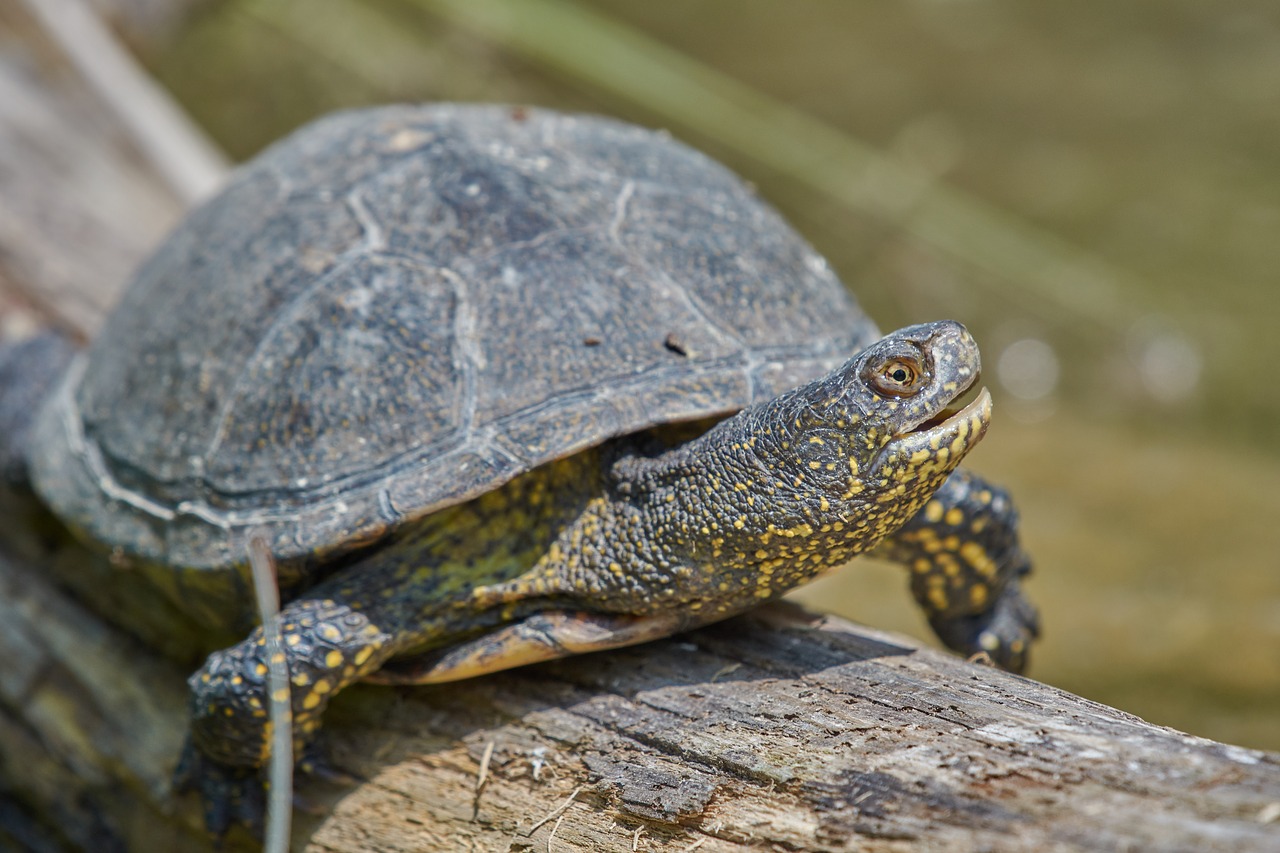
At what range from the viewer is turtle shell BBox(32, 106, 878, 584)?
9.34ft

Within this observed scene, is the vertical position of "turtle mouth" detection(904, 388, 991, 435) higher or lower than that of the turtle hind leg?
higher

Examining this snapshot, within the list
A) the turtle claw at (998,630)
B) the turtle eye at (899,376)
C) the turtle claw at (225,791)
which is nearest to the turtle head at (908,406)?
the turtle eye at (899,376)

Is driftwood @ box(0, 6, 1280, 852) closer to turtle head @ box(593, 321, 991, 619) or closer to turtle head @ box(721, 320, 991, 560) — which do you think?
turtle head @ box(593, 321, 991, 619)

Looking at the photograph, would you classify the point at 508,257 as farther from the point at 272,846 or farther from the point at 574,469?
the point at 272,846

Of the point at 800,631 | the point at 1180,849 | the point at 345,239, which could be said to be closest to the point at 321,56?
the point at 345,239

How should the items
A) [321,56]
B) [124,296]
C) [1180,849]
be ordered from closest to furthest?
[1180,849] → [124,296] → [321,56]

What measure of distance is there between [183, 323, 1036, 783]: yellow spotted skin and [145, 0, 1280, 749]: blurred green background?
3111 millimetres

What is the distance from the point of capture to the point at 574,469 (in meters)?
2.97

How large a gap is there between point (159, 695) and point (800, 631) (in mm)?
2061

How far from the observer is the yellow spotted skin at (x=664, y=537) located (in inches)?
97.2

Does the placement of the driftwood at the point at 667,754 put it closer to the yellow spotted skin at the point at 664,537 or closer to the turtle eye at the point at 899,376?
the yellow spotted skin at the point at 664,537

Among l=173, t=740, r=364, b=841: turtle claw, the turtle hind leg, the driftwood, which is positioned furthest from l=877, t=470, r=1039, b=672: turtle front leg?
l=173, t=740, r=364, b=841: turtle claw

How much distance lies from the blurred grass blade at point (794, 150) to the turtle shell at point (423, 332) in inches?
180

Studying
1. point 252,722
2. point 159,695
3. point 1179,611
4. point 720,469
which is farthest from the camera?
point 1179,611
